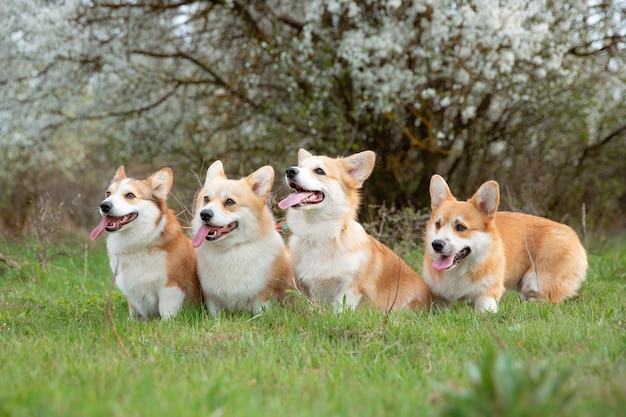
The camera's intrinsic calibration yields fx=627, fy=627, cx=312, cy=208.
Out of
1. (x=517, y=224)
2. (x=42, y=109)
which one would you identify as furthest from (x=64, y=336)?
(x=42, y=109)

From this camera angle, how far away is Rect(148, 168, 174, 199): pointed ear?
16.2 ft

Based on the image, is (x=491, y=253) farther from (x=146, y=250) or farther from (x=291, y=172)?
(x=146, y=250)

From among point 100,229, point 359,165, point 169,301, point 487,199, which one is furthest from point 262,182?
point 487,199

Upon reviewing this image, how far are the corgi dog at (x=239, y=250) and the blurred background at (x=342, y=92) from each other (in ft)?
10.8

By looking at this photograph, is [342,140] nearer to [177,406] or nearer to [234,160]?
[234,160]

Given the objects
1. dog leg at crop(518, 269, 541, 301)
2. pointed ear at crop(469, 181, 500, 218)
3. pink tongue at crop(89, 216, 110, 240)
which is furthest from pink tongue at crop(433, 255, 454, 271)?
pink tongue at crop(89, 216, 110, 240)

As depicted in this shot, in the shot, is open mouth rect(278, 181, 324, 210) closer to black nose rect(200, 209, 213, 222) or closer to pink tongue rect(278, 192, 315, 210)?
pink tongue rect(278, 192, 315, 210)

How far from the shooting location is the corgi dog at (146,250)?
4668 mm

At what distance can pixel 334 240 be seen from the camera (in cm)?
477

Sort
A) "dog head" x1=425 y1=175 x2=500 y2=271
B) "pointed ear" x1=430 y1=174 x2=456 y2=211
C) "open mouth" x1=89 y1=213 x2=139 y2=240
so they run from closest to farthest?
"open mouth" x1=89 y1=213 x2=139 y2=240
"dog head" x1=425 y1=175 x2=500 y2=271
"pointed ear" x1=430 y1=174 x2=456 y2=211

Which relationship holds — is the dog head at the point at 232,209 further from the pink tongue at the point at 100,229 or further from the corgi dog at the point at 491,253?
the corgi dog at the point at 491,253

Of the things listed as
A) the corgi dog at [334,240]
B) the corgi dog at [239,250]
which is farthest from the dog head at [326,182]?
the corgi dog at [239,250]

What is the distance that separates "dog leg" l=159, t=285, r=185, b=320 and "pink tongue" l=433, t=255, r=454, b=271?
1.96 m

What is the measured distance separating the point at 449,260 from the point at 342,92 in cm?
521
